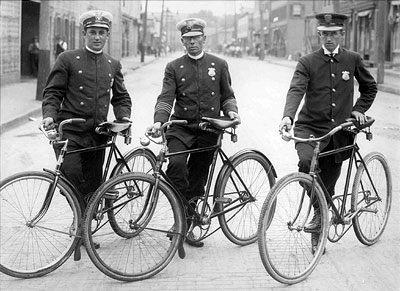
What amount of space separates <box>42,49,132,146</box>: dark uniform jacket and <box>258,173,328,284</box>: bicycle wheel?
1.61m

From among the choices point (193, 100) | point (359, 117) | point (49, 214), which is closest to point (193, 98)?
point (193, 100)

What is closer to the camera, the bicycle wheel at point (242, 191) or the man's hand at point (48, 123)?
the man's hand at point (48, 123)

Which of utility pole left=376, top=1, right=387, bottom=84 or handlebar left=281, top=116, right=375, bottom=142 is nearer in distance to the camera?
handlebar left=281, top=116, right=375, bottom=142

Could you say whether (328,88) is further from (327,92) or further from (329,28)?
(329,28)

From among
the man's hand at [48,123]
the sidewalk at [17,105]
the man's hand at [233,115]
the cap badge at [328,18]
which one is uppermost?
the cap badge at [328,18]

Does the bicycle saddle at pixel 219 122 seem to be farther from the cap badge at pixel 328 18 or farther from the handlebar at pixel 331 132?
the cap badge at pixel 328 18

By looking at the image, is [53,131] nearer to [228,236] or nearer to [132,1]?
[228,236]

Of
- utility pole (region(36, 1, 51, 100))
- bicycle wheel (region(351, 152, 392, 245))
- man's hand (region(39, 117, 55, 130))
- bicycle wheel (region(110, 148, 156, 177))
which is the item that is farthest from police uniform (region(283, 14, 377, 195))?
utility pole (region(36, 1, 51, 100))

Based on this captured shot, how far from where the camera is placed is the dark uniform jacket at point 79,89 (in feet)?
17.2

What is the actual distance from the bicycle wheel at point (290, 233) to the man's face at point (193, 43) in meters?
1.36

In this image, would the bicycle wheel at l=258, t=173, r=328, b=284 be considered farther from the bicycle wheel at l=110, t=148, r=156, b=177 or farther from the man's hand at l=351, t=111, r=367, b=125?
the bicycle wheel at l=110, t=148, r=156, b=177

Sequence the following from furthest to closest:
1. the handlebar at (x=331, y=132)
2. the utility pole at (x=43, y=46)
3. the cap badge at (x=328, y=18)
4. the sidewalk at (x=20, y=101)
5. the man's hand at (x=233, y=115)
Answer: the utility pole at (x=43, y=46), the sidewalk at (x=20, y=101), the man's hand at (x=233, y=115), the cap badge at (x=328, y=18), the handlebar at (x=331, y=132)

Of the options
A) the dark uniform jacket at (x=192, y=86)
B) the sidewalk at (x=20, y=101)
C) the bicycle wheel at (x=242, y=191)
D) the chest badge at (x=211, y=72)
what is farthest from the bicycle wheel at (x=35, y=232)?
the sidewalk at (x=20, y=101)

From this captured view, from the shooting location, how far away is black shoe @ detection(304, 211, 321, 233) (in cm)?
486
